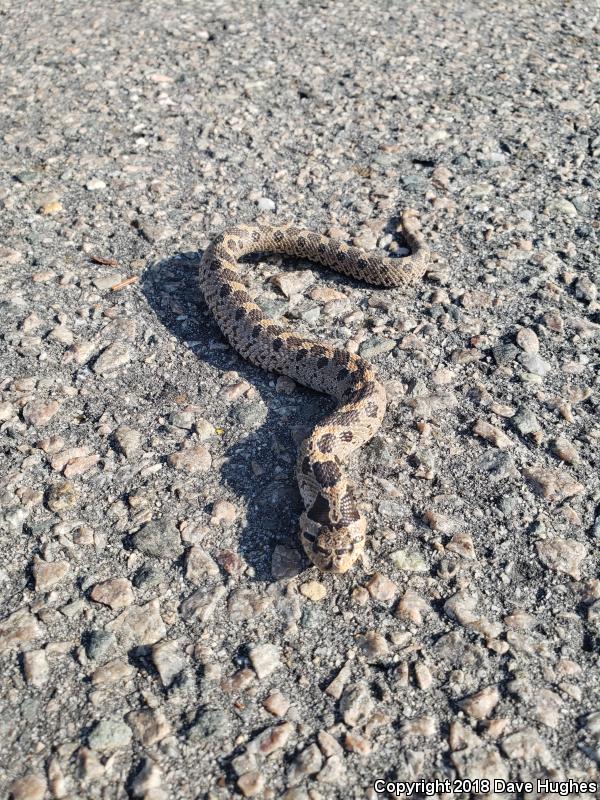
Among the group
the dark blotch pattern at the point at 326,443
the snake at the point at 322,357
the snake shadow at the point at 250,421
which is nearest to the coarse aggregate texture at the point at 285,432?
the snake shadow at the point at 250,421

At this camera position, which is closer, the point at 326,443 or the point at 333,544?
the point at 333,544

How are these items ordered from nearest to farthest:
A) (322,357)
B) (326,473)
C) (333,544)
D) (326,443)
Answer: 1. (333,544)
2. (326,473)
3. (326,443)
4. (322,357)

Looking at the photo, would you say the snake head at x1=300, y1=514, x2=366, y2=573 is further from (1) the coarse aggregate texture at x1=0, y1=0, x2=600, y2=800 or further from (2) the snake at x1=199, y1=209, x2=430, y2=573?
(1) the coarse aggregate texture at x1=0, y1=0, x2=600, y2=800

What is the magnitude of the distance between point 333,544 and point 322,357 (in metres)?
1.81

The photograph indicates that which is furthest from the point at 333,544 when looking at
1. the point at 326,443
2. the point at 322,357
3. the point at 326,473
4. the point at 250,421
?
the point at 322,357

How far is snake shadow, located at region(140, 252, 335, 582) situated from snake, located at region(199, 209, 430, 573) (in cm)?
12

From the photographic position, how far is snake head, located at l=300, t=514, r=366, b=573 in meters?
4.48

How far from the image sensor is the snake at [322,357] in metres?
4.68

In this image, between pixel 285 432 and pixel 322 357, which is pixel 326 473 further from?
pixel 322 357

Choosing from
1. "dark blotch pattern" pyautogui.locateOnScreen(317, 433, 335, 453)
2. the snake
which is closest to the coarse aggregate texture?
the snake

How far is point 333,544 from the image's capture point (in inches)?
178

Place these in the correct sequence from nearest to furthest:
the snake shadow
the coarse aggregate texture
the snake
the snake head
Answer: the coarse aggregate texture, the snake head, the snake, the snake shadow

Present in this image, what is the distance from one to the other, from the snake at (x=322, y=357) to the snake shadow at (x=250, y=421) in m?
0.12

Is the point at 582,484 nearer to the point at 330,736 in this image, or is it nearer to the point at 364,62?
the point at 330,736
